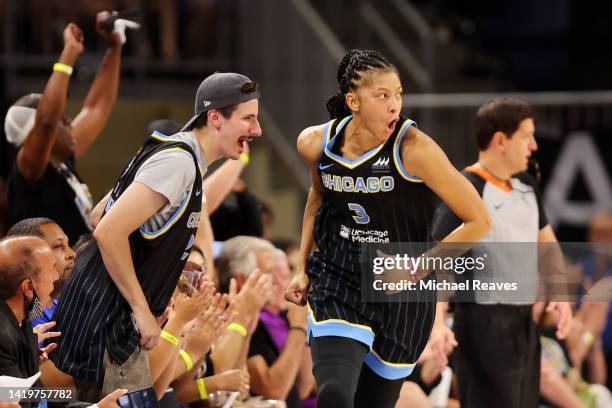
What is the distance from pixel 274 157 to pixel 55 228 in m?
5.54

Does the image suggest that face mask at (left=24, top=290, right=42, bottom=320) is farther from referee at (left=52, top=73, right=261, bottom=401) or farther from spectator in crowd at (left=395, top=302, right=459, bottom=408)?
spectator in crowd at (left=395, top=302, right=459, bottom=408)

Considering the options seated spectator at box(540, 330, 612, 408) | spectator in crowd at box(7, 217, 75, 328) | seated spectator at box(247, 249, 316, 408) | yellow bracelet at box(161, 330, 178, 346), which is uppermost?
spectator in crowd at box(7, 217, 75, 328)

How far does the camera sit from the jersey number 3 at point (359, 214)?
14.5ft

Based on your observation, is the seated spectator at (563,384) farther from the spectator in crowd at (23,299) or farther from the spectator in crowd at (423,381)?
the spectator in crowd at (23,299)

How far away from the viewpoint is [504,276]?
5.42m

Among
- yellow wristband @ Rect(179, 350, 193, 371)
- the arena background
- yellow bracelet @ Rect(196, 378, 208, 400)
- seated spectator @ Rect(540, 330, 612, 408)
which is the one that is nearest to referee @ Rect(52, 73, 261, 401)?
yellow wristband @ Rect(179, 350, 193, 371)

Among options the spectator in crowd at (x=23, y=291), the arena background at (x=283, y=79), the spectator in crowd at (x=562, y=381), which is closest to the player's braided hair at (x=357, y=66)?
the spectator in crowd at (x=23, y=291)

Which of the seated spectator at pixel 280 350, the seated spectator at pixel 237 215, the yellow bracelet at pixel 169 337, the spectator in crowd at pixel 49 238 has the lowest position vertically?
the seated spectator at pixel 280 350

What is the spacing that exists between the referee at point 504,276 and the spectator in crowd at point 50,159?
1754 millimetres

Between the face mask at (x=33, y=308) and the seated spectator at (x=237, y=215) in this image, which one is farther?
the seated spectator at (x=237, y=215)

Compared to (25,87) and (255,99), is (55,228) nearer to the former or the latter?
(255,99)

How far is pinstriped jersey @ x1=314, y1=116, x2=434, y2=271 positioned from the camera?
14.4 feet

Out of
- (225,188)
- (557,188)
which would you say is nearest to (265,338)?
(225,188)

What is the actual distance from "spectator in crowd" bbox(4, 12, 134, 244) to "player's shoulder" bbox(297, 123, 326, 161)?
1.54 m
